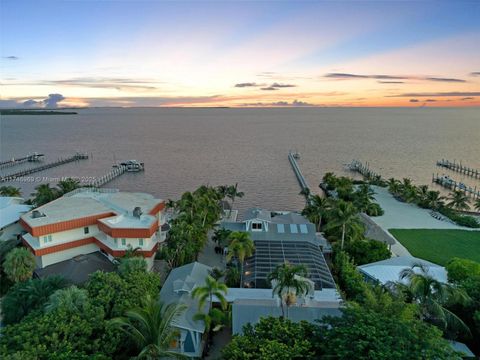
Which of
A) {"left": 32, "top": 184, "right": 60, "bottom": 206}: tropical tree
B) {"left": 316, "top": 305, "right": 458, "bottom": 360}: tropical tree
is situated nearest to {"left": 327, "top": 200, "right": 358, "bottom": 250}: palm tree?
{"left": 316, "top": 305, "right": 458, "bottom": 360}: tropical tree

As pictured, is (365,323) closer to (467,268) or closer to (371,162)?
(467,268)

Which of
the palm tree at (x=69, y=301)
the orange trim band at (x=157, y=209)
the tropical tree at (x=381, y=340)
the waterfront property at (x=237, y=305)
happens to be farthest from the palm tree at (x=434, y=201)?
the palm tree at (x=69, y=301)

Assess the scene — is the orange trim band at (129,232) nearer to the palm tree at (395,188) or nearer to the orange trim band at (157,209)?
the orange trim band at (157,209)

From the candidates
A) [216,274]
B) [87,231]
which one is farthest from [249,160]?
[216,274]

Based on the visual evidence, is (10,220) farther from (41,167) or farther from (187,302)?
(41,167)

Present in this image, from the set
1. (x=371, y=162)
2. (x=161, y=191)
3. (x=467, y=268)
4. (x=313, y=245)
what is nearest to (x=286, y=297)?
(x=313, y=245)

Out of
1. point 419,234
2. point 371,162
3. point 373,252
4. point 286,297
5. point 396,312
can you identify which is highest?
point 396,312
